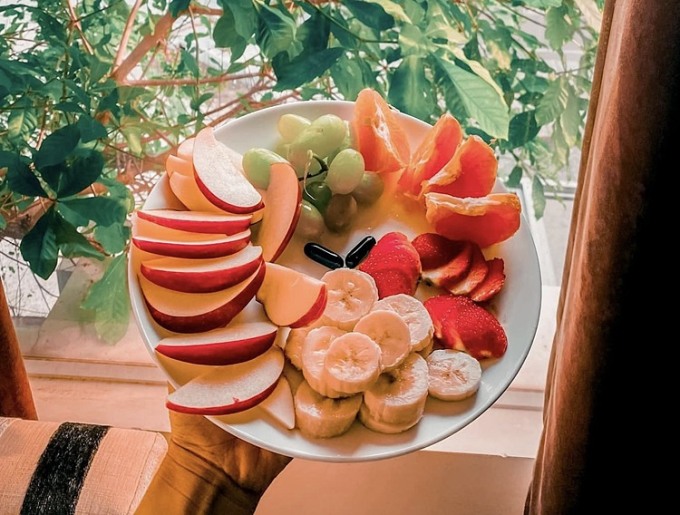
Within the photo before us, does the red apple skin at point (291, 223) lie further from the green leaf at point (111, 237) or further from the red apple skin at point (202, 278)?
the green leaf at point (111, 237)

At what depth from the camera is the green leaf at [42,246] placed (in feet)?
3.28

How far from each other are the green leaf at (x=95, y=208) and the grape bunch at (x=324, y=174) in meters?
0.22

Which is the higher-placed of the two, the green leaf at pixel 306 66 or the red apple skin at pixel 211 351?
the green leaf at pixel 306 66

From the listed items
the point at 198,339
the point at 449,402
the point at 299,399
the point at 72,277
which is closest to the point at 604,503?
the point at 449,402

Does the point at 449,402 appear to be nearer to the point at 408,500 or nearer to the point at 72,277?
the point at 408,500

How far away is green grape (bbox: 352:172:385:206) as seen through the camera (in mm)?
994

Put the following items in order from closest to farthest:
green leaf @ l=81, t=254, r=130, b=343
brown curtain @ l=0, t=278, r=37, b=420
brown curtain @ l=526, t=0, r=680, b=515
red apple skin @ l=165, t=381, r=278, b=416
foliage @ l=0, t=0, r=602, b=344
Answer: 1. brown curtain @ l=526, t=0, r=680, b=515
2. red apple skin @ l=165, t=381, r=278, b=416
3. foliage @ l=0, t=0, r=602, b=344
4. brown curtain @ l=0, t=278, r=37, b=420
5. green leaf @ l=81, t=254, r=130, b=343

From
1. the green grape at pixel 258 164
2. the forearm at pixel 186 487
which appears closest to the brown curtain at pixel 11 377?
the forearm at pixel 186 487

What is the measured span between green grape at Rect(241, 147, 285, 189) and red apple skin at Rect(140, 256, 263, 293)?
6.4 inches

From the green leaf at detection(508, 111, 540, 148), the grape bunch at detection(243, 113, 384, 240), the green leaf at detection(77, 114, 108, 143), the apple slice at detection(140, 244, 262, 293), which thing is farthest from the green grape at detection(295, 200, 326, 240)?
the green leaf at detection(508, 111, 540, 148)

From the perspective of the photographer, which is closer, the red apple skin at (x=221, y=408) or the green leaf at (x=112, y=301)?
the red apple skin at (x=221, y=408)

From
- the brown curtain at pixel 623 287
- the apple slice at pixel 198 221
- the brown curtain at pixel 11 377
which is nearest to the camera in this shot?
the brown curtain at pixel 623 287

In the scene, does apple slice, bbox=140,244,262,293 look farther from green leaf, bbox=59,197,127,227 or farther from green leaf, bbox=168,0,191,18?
green leaf, bbox=168,0,191,18

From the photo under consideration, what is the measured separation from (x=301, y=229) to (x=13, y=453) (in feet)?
1.67
